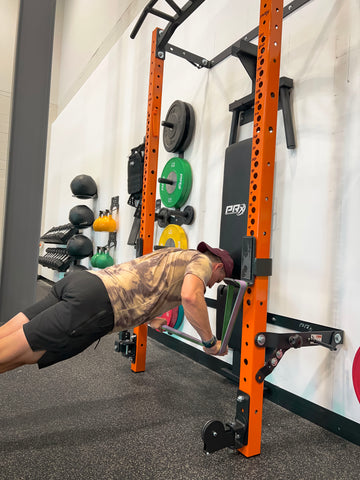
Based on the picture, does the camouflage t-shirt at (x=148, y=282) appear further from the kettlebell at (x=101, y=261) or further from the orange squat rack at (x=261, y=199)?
the kettlebell at (x=101, y=261)

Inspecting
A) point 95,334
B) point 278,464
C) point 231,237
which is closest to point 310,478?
point 278,464

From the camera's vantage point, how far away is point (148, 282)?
1.63m

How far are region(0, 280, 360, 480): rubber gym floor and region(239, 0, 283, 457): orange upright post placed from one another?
0.19 metres

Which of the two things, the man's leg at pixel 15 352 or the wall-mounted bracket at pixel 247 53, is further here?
the wall-mounted bracket at pixel 247 53

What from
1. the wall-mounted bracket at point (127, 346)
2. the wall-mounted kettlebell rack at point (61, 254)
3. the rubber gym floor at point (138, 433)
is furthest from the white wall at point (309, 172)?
the wall-mounted kettlebell rack at point (61, 254)

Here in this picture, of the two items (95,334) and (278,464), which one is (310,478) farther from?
(95,334)

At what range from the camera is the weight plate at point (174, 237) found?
2939 mm

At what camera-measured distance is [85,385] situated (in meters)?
2.21

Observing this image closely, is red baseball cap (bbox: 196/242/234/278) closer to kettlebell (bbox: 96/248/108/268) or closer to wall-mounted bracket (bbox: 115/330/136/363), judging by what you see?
wall-mounted bracket (bbox: 115/330/136/363)

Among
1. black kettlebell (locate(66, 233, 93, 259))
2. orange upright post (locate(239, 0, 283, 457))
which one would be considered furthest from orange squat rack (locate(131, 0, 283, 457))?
black kettlebell (locate(66, 233, 93, 259))

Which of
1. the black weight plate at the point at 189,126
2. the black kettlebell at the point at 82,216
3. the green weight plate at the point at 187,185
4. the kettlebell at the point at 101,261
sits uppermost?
the black weight plate at the point at 189,126

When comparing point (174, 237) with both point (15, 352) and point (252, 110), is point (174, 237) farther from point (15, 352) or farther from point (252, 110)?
point (15, 352)

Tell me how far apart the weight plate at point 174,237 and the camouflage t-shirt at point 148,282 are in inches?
47.2

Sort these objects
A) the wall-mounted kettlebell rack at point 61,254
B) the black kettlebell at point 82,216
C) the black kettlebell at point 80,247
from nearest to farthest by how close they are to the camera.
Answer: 1. the black kettlebell at point 80,247
2. the black kettlebell at point 82,216
3. the wall-mounted kettlebell rack at point 61,254
